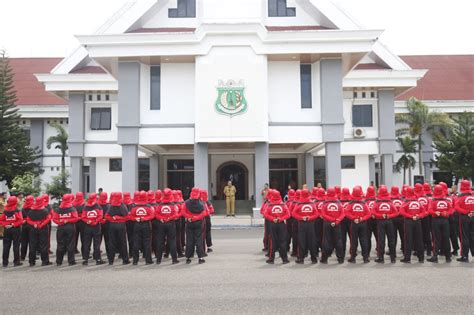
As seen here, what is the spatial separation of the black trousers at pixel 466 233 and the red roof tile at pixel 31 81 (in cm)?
2911

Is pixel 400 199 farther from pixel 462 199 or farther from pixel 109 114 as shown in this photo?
pixel 109 114

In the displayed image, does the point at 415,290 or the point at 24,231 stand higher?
the point at 24,231

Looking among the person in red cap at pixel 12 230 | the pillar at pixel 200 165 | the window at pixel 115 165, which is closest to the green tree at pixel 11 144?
the window at pixel 115 165

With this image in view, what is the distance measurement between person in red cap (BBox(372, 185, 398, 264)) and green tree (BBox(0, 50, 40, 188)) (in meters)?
25.9

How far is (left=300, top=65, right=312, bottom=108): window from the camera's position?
23.3m

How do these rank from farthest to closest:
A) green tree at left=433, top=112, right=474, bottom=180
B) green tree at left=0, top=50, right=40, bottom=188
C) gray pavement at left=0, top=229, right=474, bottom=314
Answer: green tree at left=0, top=50, right=40, bottom=188 < green tree at left=433, top=112, right=474, bottom=180 < gray pavement at left=0, top=229, right=474, bottom=314

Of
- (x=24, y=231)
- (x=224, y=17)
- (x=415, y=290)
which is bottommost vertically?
(x=415, y=290)

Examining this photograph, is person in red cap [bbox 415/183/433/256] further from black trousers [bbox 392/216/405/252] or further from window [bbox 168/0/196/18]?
window [bbox 168/0/196/18]

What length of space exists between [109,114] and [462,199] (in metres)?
21.5

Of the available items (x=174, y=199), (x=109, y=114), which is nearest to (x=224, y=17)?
(x=109, y=114)

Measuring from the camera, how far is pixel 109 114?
28391mm

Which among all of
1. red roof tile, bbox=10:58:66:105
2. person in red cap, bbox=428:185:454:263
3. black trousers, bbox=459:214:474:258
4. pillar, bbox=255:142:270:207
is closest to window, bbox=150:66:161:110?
pillar, bbox=255:142:270:207

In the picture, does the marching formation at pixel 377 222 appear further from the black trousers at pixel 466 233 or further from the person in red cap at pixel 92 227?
the person in red cap at pixel 92 227

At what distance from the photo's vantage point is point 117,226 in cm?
1159
